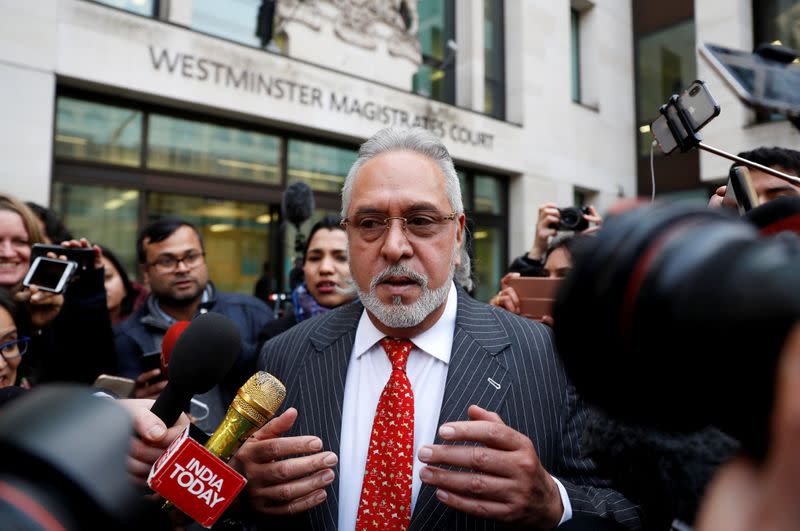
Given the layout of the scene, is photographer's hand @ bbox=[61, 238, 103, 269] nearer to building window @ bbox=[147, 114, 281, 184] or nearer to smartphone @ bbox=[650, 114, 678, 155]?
smartphone @ bbox=[650, 114, 678, 155]

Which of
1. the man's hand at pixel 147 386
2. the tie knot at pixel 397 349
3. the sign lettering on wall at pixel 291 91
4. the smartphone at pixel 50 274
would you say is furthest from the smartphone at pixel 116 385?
the sign lettering on wall at pixel 291 91

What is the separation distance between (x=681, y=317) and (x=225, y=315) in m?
2.51

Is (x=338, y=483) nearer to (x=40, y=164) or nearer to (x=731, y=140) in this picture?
(x=40, y=164)

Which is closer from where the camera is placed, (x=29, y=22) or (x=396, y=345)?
(x=396, y=345)

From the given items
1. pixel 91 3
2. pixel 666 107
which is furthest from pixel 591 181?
pixel 666 107

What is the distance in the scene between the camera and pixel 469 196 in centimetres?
1039

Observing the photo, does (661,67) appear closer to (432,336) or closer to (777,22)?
(777,22)

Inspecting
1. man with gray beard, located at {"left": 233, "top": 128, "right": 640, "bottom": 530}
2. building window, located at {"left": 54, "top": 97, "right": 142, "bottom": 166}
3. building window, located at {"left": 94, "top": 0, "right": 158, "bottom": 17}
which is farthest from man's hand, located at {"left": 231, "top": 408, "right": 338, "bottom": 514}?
building window, located at {"left": 94, "top": 0, "right": 158, "bottom": 17}

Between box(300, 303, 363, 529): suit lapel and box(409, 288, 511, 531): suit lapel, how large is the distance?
0.85 feet

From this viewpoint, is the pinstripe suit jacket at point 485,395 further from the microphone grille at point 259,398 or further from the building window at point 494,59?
the building window at point 494,59

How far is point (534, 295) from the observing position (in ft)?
9.35

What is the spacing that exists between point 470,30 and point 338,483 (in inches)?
387

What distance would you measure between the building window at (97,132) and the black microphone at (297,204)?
123 inches

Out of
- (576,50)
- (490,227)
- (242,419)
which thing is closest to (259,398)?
(242,419)
